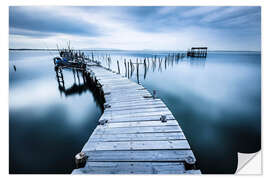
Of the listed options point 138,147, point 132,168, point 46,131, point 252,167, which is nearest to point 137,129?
point 138,147

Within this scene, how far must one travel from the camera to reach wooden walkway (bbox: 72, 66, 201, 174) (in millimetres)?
2250

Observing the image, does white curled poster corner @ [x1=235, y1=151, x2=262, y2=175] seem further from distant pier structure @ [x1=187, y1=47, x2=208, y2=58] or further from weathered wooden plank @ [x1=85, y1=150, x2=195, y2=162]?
distant pier structure @ [x1=187, y1=47, x2=208, y2=58]

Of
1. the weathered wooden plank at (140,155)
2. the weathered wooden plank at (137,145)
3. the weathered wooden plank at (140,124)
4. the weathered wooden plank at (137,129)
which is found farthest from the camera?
the weathered wooden plank at (140,124)

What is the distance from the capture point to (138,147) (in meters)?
2.64

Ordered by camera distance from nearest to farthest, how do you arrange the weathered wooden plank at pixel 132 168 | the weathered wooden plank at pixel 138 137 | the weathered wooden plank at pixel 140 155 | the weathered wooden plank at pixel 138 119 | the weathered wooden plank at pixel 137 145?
1. the weathered wooden plank at pixel 132 168
2. the weathered wooden plank at pixel 140 155
3. the weathered wooden plank at pixel 137 145
4. the weathered wooden plank at pixel 138 137
5. the weathered wooden plank at pixel 138 119

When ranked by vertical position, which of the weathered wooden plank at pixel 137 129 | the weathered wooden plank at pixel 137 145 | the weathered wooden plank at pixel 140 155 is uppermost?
the weathered wooden plank at pixel 137 129

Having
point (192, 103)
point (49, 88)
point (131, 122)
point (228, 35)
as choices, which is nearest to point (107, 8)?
point (131, 122)

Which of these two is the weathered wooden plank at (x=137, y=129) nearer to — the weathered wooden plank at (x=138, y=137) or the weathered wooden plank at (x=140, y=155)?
the weathered wooden plank at (x=138, y=137)

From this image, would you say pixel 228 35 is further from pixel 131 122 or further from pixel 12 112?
pixel 12 112

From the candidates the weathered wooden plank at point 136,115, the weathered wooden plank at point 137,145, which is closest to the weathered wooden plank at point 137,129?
the weathered wooden plank at point 137,145

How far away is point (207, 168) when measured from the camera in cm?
366

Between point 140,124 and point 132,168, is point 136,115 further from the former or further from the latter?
point 132,168

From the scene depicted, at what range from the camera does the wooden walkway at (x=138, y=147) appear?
225 cm
